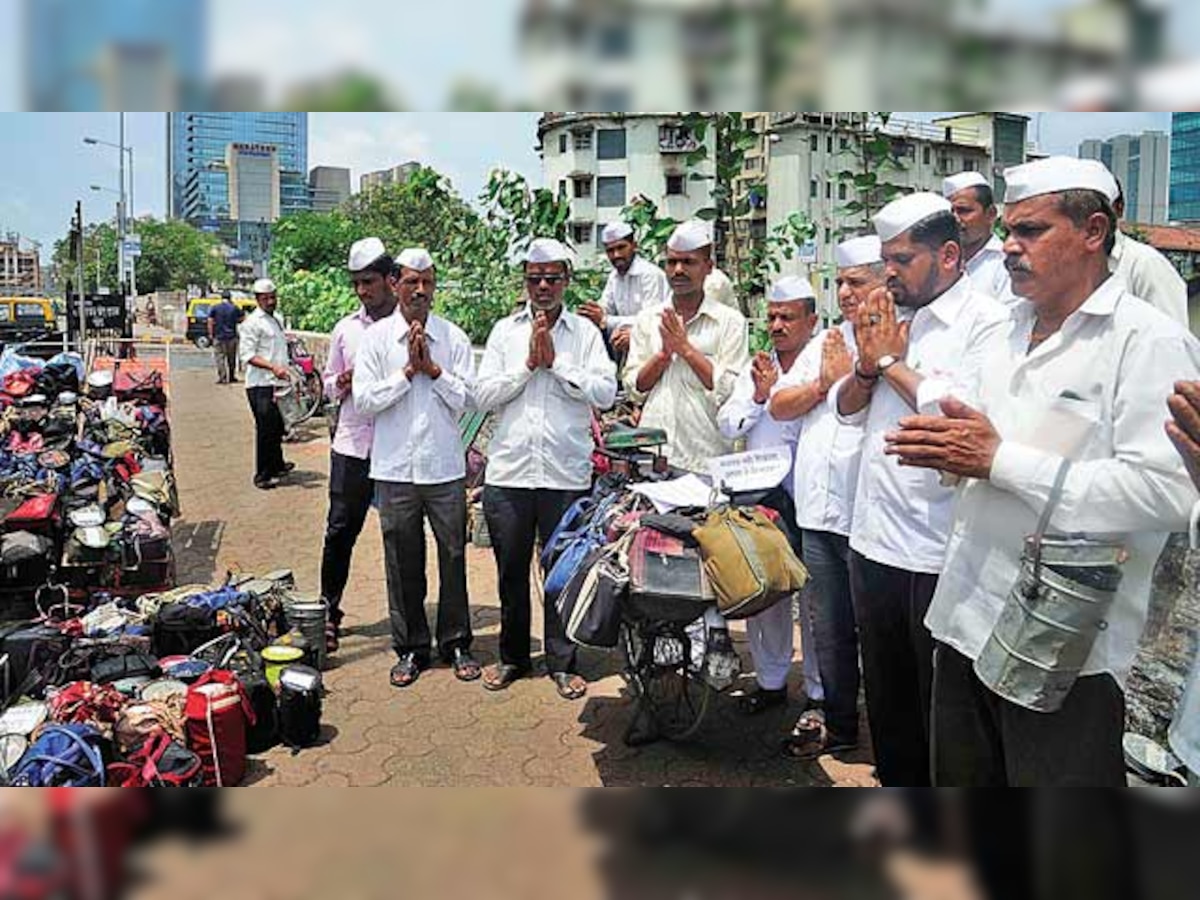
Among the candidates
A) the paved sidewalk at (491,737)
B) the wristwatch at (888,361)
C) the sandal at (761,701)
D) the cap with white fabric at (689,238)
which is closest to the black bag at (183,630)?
the paved sidewalk at (491,737)

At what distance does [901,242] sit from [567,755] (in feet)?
6.76

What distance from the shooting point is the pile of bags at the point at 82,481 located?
506 centimetres

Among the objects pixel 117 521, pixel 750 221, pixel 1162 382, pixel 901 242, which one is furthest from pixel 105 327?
pixel 1162 382

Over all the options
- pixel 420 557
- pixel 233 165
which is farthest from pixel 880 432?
pixel 233 165

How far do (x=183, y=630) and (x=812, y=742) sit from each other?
248 cm

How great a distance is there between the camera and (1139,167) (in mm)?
3014

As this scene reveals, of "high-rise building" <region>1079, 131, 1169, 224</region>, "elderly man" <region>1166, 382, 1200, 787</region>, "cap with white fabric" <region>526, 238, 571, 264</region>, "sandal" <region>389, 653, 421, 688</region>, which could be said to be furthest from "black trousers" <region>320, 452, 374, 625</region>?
"elderly man" <region>1166, 382, 1200, 787</region>

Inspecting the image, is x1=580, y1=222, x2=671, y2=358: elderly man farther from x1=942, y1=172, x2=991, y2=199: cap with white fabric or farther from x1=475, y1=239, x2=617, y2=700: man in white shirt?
x1=942, y1=172, x2=991, y2=199: cap with white fabric

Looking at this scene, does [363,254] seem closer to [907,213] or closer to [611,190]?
[907,213]

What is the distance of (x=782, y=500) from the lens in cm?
402

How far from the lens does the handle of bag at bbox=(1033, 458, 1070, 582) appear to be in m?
2.12

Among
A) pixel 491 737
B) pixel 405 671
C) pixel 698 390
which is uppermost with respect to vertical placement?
pixel 698 390

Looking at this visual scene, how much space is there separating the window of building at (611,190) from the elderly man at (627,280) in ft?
2.21

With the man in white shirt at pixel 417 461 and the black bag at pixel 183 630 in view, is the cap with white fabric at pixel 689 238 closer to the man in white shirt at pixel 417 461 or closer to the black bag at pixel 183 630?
the man in white shirt at pixel 417 461
